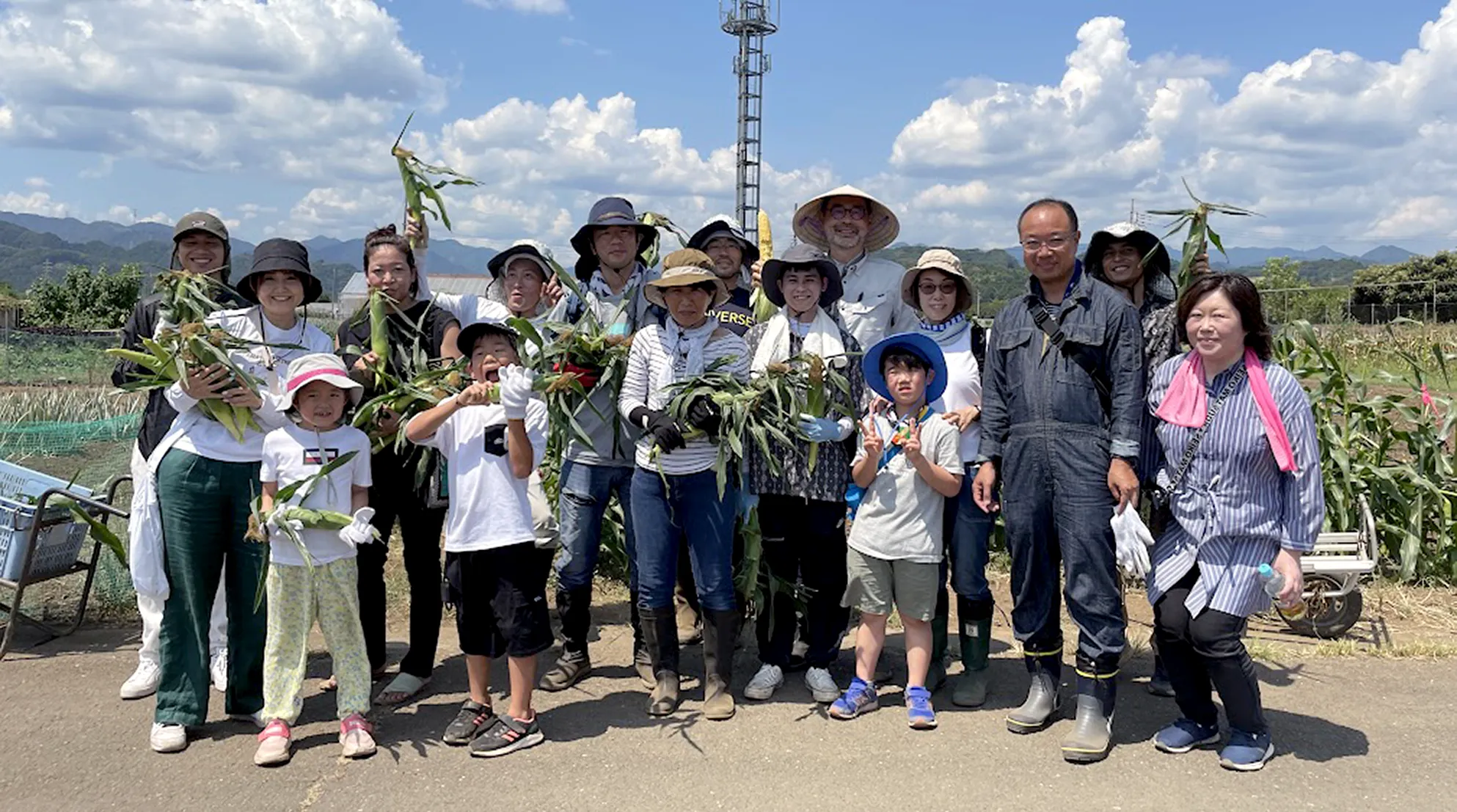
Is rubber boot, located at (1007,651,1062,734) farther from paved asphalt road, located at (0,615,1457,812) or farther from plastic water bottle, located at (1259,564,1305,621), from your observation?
plastic water bottle, located at (1259,564,1305,621)

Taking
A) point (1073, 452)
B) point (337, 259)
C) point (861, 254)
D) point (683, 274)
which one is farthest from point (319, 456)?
point (337, 259)

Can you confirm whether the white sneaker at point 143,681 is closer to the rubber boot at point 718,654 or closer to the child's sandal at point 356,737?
the child's sandal at point 356,737

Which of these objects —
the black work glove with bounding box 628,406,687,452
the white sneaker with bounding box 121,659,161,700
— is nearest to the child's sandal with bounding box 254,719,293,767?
the white sneaker with bounding box 121,659,161,700

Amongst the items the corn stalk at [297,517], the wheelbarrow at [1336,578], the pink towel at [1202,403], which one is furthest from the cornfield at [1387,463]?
the corn stalk at [297,517]

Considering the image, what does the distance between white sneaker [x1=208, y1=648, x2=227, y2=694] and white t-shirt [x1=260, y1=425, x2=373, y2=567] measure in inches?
42.7

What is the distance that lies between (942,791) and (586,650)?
201 centimetres

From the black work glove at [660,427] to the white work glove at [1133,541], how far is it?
183 centimetres

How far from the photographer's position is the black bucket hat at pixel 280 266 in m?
4.27

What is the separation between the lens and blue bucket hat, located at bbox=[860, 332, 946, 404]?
428 centimetres

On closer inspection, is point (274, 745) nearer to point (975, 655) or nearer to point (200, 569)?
point (200, 569)

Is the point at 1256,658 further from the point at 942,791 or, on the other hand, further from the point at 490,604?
the point at 490,604

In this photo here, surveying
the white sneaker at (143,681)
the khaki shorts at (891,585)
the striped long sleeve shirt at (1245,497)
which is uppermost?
the striped long sleeve shirt at (1245,497)

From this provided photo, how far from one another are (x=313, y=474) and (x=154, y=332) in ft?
3.95

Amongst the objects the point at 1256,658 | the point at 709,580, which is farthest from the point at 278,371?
the point at 1256,658
